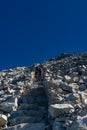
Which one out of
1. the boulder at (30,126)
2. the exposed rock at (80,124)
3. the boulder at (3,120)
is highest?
the boulder at (3,120)

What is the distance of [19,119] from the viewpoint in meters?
15.8

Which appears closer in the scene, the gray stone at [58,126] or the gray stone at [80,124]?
the gray stone at [80,124]

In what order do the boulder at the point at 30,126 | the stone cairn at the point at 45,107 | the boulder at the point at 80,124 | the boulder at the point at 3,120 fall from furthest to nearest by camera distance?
the boulder at the point at 3,120, the boulder at the point at 30,126, the stone cairn at the point at 45,107, the boulder at the point at 80,124

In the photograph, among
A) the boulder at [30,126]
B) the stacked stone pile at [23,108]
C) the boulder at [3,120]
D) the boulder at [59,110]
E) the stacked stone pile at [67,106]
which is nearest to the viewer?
the stacked stone pile at [67,106]

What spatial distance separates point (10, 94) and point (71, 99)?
522 cm

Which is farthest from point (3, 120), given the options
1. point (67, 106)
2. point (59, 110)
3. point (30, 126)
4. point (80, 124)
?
point (80, 124)

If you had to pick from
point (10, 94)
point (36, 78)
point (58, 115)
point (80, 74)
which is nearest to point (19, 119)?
point (58, 115)

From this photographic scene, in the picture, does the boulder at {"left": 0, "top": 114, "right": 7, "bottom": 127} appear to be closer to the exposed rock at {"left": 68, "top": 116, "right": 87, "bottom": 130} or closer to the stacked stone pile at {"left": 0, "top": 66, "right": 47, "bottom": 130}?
the stacked stone pile at {"left": 0, "top": 66, "right": 47, "bottom": 130}

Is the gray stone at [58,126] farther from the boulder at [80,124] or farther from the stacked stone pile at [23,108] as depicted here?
the stacked stone pile at [23,108]

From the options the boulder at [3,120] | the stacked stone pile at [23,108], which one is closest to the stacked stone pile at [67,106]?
the stacked stone pile at [23,108]

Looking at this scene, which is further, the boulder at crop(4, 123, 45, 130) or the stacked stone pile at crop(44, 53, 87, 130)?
the boulder at crop(4, 123, 45, 130)

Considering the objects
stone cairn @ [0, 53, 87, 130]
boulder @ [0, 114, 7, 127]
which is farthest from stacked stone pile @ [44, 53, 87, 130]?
boulder @ [0, 114, 7, 127]

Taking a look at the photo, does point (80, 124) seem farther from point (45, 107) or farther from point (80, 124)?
point (45, 107)

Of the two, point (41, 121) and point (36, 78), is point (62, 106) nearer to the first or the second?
point (41, 121)
